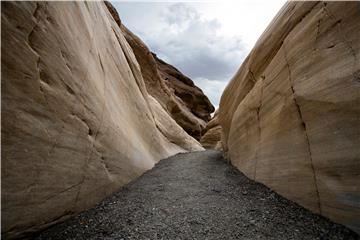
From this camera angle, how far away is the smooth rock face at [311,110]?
3330 millimetres

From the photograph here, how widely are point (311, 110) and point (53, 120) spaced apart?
430 centimetres

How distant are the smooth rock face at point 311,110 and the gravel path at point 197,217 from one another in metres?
0.30

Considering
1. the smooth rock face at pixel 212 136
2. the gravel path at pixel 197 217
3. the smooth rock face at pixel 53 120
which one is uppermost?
the smooth rock face at pixel 212 136

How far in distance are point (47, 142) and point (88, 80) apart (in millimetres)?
1778

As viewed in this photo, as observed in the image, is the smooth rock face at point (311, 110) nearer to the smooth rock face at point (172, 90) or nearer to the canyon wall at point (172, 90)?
the smooth rock face at point (172, 90)

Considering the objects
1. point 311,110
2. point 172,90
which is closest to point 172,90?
point 172,90

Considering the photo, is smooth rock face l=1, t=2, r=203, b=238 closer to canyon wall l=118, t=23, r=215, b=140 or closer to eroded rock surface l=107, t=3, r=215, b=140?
eroded rock surface l=107, t=3, r=215, b=140

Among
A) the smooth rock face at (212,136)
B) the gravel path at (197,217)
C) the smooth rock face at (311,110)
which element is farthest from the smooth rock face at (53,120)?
the smooth rock face at (212,136)

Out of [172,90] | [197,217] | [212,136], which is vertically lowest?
[197,217]

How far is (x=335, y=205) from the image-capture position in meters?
3.39

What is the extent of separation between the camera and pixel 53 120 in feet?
11.2

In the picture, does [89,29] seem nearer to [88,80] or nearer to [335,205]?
[88,80]

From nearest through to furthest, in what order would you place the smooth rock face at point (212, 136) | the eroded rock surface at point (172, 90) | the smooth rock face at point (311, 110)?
the smooth rock face at point (311, 110), the eroded rock surface at point (172, 90), the smooth rock face at point (212, 136)

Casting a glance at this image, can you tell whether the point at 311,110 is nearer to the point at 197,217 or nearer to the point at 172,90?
the point at 197,217
